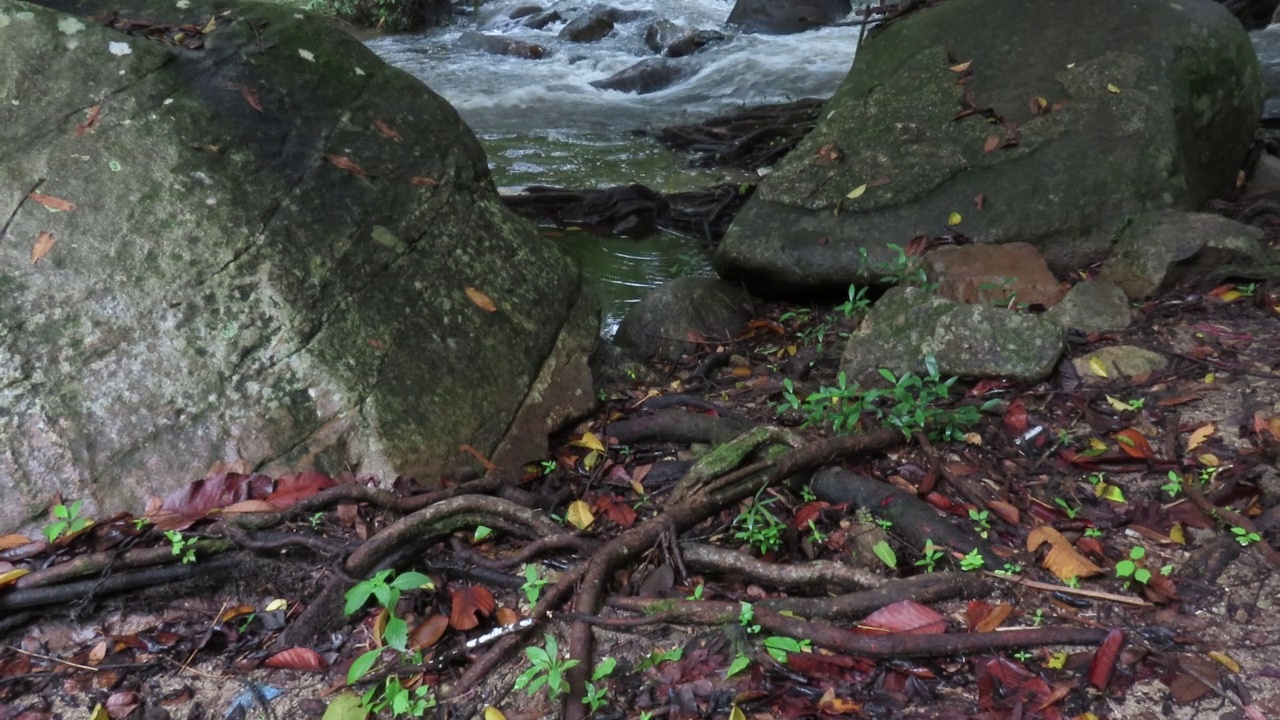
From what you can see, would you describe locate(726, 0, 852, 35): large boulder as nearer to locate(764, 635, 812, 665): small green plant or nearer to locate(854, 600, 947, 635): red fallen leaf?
locate(854, 600, 947, 635): red fallen leaf

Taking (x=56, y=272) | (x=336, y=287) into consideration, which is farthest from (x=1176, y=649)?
(x=56, y=272)

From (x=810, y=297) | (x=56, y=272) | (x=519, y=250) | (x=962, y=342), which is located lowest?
(x=810, y=297)

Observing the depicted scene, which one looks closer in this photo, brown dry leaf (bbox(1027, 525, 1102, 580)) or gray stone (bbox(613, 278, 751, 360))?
brown dry leaf (bbox(1027, 525, 1102, 580))

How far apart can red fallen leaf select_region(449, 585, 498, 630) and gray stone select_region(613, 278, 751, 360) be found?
7.31 feet

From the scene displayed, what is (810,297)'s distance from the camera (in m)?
5.01

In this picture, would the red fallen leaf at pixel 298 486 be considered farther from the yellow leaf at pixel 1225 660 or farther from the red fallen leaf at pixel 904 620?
the yellow leaf at pixel 1225 660

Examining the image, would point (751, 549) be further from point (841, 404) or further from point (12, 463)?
point (12, 463)

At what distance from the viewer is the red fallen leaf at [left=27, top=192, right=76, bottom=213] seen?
9.51 feet

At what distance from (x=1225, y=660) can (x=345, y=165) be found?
3.33m

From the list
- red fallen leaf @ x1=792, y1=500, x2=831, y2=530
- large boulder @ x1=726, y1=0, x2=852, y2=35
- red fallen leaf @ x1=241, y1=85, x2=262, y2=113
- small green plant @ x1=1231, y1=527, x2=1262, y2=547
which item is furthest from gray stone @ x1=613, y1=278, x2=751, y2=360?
large boulder @ x1=726, y1=0, x2=852, y2=35

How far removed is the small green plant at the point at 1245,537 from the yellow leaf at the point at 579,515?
188 cm

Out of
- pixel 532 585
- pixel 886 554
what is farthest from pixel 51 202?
pixel 886 554

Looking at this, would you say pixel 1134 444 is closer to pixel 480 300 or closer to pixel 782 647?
pixel 782 647

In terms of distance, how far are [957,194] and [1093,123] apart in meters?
0.80
